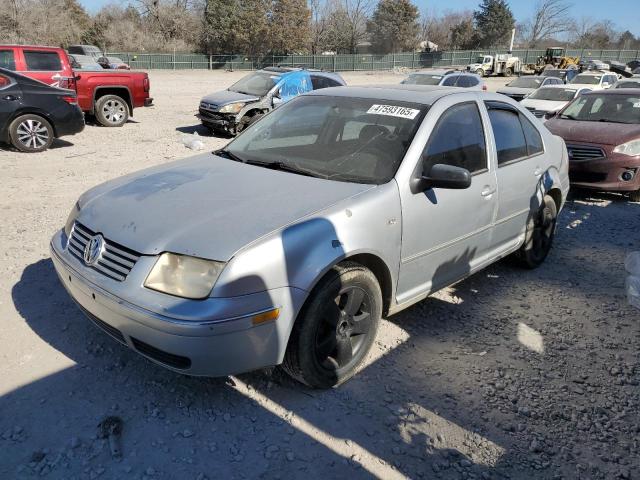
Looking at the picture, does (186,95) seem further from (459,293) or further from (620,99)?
(459,293)

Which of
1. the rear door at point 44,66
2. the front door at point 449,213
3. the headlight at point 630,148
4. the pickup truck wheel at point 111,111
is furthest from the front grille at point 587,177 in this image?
the rear door at point 44,66

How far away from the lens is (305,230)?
2.67 metres

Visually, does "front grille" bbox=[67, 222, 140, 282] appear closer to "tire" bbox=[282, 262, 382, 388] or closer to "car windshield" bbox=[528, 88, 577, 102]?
"tire" bbox=[282, 262, 382, 388]

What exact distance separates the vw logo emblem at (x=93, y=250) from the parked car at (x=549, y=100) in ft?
44.3

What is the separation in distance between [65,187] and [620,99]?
8.83m

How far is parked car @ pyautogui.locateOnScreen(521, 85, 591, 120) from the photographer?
14.2 m

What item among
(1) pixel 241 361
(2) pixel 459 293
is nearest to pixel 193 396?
(1) pixel 241 361

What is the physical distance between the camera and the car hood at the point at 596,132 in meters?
7.55

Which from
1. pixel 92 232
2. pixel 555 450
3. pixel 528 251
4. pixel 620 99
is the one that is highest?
pixel 620 99

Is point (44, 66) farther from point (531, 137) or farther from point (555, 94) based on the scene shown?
point (555, 94)

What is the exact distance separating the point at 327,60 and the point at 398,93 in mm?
47237

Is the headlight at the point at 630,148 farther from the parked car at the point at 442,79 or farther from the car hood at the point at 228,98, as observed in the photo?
the parked car at the point at 442,79

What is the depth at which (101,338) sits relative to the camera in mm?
3365

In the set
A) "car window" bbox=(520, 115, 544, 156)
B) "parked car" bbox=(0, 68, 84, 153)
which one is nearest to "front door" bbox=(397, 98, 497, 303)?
"car window" bbox=(520, 115, 544, 156)
